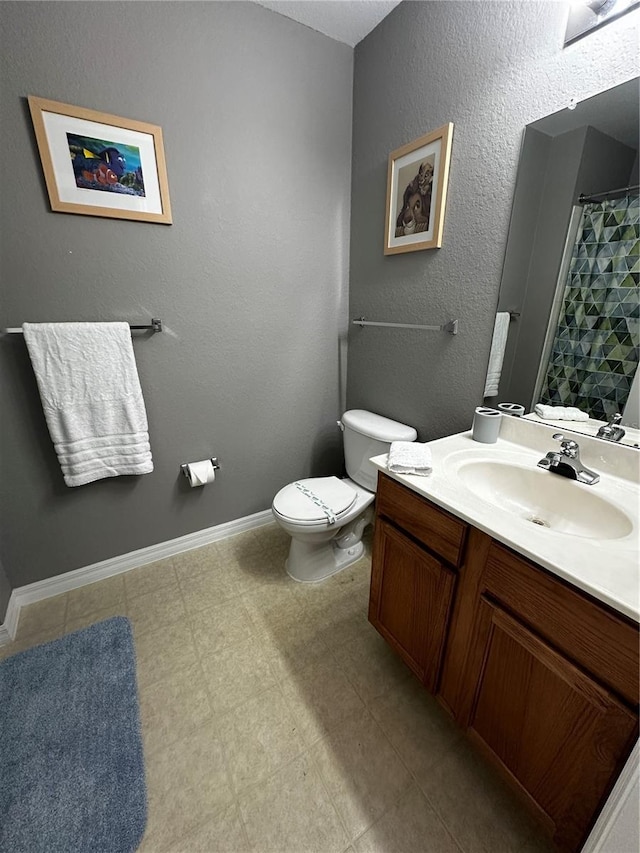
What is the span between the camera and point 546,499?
3.56 feet

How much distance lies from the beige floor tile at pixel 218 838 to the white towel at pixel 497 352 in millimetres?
1575

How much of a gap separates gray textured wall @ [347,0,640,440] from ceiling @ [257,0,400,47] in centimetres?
5

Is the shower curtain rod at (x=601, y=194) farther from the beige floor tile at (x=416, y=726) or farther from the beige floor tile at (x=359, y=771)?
the beige floor tile at (x=359, y=771)

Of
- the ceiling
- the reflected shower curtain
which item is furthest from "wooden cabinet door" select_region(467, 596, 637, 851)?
the ceiling

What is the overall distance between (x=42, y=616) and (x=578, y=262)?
8.23ft

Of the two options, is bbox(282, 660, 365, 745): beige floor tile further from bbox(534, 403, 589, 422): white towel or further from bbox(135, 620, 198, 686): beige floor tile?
bbox(534, 403, 589, 422): white towel

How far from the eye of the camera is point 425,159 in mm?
1443

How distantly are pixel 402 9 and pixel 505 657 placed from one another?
2.36 m

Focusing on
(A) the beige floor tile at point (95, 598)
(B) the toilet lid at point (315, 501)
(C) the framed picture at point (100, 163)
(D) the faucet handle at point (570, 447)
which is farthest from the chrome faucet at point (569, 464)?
(A) the beige floor tile at point (95, 598)

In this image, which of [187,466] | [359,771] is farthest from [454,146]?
[359,771]

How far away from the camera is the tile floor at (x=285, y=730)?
36.8 inches

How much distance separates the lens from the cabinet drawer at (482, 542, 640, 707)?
2.04 ft

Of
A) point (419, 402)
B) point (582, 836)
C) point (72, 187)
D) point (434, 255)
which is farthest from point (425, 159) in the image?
point (582, 836)

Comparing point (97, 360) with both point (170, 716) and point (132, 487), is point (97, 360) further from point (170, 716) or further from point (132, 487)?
point (170, 716)
